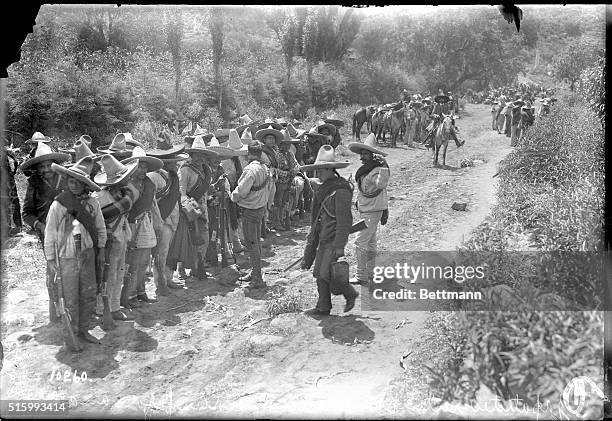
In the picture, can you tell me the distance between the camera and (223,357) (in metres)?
6.21

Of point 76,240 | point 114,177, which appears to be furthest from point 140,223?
point 76,240

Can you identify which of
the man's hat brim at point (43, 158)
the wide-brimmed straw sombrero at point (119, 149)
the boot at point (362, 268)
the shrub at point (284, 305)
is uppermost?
the man's hat brim at point (43, 158)

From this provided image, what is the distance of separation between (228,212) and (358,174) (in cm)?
226

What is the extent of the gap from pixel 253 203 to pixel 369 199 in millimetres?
1433

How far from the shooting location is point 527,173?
31.2ft

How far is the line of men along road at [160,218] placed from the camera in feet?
19.6

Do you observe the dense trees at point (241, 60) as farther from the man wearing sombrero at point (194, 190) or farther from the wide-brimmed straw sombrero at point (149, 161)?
the wide-brimmed straw sombrero at point (149, 161)

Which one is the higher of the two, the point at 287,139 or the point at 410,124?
the point at 287,139

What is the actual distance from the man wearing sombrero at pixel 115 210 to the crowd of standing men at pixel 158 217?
10mm

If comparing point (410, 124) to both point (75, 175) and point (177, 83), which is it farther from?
point (75, 175)

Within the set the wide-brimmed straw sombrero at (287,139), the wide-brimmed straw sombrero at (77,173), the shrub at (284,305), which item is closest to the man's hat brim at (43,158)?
the wide-brimmed straw sombrero at (77,173)

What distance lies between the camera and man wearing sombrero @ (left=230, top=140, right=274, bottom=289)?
7727 millimetres

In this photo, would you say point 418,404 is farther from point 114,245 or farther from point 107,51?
point 107,51

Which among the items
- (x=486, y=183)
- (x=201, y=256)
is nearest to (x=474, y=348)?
(x=201, y=256)
